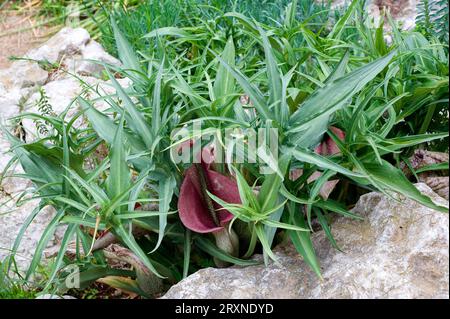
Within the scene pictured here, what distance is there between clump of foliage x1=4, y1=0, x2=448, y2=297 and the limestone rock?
69 millimetres

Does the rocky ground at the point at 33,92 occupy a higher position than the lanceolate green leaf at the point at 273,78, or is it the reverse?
the lanceolate green leaf at the point at 273,78

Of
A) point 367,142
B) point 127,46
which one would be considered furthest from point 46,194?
point 367,142

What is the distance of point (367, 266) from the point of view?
1.69 m

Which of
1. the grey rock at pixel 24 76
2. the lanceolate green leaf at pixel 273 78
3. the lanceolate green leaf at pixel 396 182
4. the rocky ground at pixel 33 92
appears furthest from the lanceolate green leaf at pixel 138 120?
the grey rock at pixel 24 76

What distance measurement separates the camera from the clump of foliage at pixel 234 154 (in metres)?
1.70

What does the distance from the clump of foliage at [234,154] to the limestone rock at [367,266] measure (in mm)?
69

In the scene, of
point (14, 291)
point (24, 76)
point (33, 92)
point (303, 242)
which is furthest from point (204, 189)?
point (24, 76)

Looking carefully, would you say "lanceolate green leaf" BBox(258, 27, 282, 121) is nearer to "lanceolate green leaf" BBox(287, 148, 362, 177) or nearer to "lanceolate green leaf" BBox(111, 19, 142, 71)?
"lanceolate green leaf" BBox(287, 148, 362, 177)

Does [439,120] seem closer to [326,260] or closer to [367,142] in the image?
[367,142]

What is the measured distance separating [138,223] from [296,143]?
1.62ft

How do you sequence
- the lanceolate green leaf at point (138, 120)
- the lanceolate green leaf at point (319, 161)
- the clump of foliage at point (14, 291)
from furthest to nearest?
the clump of foliage at point (14, 291) → the lanceolate green leaf at point (138, 120) → the lanceolate green leaf at point (319, 161)

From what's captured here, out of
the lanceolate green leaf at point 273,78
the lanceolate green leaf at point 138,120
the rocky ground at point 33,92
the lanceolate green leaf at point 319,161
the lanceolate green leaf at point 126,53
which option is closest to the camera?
the lanceolate green leaf at point 319,161

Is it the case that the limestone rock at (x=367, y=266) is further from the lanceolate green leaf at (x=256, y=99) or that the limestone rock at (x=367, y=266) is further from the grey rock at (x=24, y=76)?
the grey rock at (x=24, y=76)

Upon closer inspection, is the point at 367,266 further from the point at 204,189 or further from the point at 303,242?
the point at 204,189
